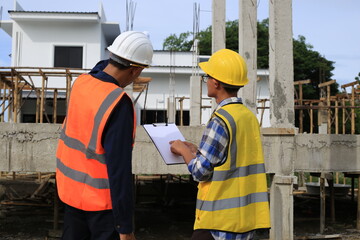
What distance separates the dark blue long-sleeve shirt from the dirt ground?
274 inches

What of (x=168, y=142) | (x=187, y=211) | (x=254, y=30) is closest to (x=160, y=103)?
(x=187, y=211)

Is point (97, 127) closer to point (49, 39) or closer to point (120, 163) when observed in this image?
point (120, 163)

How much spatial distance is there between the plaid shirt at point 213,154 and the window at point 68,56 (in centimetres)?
1742

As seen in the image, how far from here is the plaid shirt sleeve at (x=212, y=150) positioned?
245 cm

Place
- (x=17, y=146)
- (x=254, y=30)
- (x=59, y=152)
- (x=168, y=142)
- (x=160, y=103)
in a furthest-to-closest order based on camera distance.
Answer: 1. (x=160, y=103)
2. (x=254, y=30)
3. (x=17, y=146)
4. (x=168, y=142)
5. (x=59, y=152)

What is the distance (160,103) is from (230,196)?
1818 centimetres

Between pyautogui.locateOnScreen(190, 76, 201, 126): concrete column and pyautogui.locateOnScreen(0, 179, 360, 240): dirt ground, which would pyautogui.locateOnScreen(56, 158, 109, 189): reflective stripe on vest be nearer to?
pyautogui.locateOnScreen(0, 179, 360, 240): dirt ground

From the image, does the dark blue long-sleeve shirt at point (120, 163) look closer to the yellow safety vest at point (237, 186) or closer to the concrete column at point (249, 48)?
the yellow safety vest at point (237, 186)

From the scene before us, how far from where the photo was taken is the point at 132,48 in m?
2.38

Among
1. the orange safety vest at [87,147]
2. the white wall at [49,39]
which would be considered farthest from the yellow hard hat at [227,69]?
the white wall at [49,39]

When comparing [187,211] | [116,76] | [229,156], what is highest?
[116,76]

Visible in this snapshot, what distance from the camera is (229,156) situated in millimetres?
2480

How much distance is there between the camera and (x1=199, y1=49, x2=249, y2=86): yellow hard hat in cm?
267

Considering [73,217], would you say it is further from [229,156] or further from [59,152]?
[229,156]
